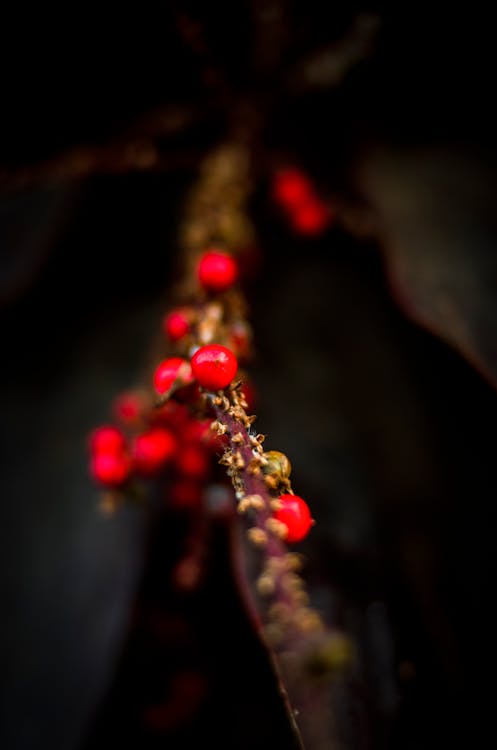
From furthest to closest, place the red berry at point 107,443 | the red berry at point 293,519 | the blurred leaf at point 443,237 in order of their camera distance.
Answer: the red berry at point 107,443
the blurred leaf at point 443,237
the red berry at point 293,519

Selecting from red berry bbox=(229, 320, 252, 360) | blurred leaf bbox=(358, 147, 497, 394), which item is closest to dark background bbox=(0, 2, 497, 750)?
blurred leaf bbox=(358, 147, 497, 394)

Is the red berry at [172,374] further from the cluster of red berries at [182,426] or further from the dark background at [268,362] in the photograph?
the dark background at [268,362]

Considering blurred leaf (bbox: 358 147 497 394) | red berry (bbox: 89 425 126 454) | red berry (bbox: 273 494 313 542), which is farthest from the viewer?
red berry (bbox: 89 425 126 454)

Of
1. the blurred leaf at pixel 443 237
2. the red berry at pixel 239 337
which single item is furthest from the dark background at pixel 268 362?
the red berry at pixel 239 337

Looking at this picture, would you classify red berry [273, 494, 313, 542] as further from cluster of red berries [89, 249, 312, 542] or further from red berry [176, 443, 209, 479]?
red berry [176, 443, 209, 479]

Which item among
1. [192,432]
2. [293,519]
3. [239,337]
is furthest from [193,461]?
→ [293,519]

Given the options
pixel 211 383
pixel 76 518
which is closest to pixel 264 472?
pixel 211 383

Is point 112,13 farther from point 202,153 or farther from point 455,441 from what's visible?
point 455,441
